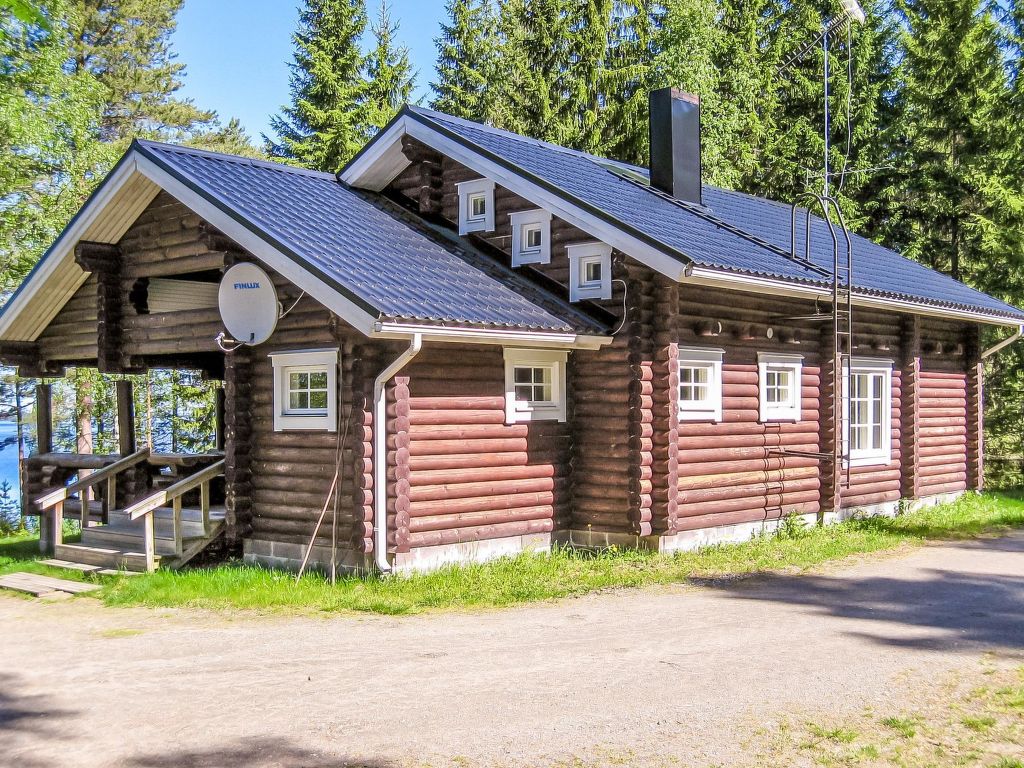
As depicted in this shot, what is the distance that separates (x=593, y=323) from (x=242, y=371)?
4409mm

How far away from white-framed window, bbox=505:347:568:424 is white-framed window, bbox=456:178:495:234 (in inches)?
Answer: 103

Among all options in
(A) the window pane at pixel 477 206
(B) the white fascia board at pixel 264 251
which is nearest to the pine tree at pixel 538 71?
(A) the window pane at pixel 477 206

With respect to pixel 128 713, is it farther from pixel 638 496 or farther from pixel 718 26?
pixel 718 26

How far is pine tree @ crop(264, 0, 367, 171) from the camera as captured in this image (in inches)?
1254

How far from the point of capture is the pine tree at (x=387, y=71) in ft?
109

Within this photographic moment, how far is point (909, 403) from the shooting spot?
1753 centimetres

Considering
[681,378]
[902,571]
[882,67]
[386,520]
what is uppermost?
[882,67]

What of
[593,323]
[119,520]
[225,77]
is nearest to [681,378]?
[593,323]

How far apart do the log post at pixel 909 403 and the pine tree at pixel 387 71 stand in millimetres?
20113

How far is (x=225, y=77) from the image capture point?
3319 centimetres

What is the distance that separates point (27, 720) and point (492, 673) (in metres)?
3.21

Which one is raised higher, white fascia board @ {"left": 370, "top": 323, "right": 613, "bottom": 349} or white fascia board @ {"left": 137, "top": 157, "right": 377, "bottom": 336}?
white fascia board @ {"left": 137, "top": 157, "right": 377, "bottom": 336}

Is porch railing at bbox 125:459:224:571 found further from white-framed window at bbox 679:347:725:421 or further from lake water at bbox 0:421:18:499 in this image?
lake water at bbox 0:421:18:499

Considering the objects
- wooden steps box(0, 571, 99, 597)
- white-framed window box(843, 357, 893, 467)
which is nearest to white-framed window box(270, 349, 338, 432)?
wooden steps box(0, 571, 99, 597)
